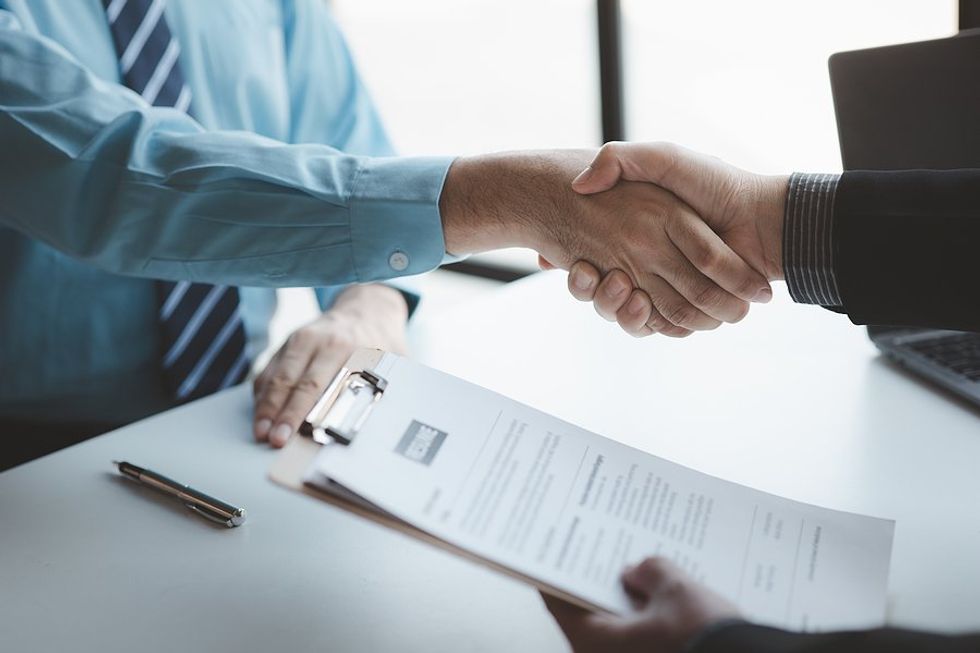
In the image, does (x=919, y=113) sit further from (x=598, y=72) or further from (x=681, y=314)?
(x=598, y=72)

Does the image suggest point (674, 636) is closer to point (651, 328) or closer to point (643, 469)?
point (643, 469)

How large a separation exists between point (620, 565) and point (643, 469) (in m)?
0.14

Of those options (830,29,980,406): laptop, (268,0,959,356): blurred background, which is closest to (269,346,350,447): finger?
(830,29,980,406): laptop

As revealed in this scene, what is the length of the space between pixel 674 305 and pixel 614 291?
77mm

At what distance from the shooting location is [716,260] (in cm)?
102

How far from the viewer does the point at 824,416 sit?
3.27ft


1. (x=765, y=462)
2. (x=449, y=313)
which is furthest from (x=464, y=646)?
(x=449, y=313)

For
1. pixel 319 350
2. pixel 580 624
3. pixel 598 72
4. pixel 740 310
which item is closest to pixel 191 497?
pixel 319 350

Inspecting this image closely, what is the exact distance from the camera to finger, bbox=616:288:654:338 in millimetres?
1089

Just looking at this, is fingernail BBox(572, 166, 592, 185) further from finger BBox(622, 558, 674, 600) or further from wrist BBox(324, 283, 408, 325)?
finger BBox(622, 558, 674, 600)

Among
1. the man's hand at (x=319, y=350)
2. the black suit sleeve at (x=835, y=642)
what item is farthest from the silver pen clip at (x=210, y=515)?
the black suit sleeve at (x=835, y=642)

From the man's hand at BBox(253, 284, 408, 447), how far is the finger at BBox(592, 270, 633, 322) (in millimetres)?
290

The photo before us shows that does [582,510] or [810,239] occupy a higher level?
[810,239]

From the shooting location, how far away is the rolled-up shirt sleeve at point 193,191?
40.4 inches
